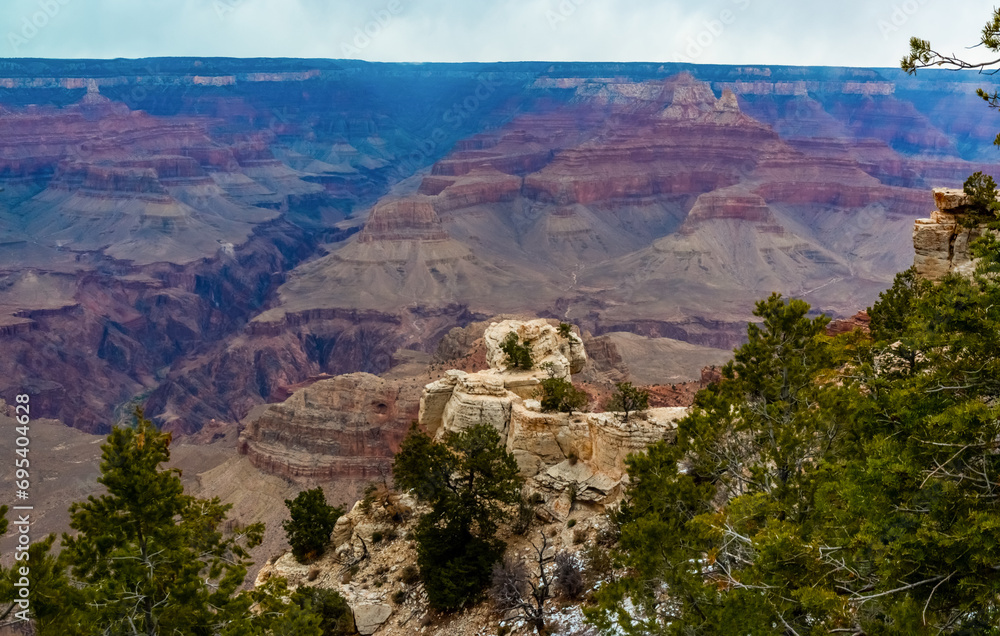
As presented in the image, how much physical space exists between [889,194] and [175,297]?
12662cm

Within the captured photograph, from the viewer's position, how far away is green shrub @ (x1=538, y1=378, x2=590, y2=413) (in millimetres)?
30328

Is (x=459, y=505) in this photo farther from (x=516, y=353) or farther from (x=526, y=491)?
(x=516, y=353)

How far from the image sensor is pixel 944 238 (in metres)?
25.3

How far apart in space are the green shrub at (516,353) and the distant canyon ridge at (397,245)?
5161 centimetres

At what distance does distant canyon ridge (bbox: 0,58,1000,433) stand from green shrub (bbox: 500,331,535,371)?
169 feet

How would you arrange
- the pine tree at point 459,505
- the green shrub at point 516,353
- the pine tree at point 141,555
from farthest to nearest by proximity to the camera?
the green shrub at point 516,353 → the pine tree at point 459,505 → the pine tree at point 141,555

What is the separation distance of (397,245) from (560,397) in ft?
371

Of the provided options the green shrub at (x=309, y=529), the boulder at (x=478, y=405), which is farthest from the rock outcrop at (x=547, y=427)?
the green shrub at (x=309, y=529)

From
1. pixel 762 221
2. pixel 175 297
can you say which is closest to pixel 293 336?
pixel 175 297

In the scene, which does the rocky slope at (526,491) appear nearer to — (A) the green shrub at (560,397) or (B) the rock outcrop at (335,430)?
(A) the green shrub at (560,397)

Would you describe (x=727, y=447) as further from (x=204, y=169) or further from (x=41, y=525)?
(x=204, y=169)

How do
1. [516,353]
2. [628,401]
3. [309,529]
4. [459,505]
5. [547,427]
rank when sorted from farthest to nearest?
[516,353] → [309,529] → [547,427] → [628,401] → [459,505]

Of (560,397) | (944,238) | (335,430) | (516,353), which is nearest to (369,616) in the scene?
(560,397)

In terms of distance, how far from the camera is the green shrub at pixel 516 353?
116 ft
